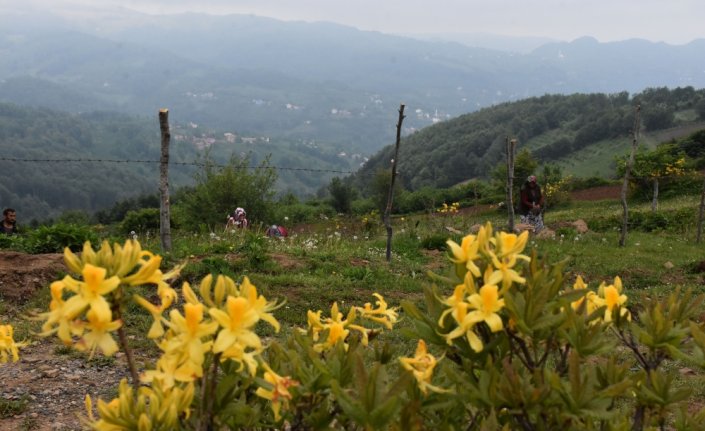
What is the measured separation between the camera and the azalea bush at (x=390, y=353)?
3.42 feet

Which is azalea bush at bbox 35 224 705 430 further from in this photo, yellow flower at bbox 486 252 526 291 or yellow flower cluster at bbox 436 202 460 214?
yellow flower cluster at bbox 436 202 460 214

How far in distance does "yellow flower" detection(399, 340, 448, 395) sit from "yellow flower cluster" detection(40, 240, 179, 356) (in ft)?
1.77

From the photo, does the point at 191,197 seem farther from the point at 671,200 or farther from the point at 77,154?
the point at 77,154

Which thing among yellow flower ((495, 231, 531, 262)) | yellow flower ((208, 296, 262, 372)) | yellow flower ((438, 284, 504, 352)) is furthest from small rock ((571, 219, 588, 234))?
yellow flower ((208, 296, 262, 372))

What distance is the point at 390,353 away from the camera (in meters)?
1.44

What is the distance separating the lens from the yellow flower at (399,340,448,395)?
1.24m

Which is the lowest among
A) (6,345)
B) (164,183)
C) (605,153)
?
(605,153)

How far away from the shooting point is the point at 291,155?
181250 mm

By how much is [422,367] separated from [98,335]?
0.69 metres

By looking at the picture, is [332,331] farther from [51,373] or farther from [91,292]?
[51,373]

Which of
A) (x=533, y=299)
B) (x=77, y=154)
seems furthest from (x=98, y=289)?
(x=77, y=154)

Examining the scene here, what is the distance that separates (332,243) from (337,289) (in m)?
3.92

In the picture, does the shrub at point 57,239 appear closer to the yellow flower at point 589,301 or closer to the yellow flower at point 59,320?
the yellow flower at point 59,320

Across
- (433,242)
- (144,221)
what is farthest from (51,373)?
(144,221)
